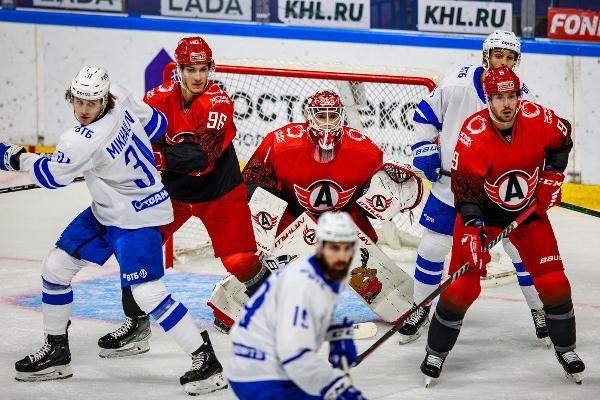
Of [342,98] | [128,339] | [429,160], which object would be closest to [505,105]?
[429,160]

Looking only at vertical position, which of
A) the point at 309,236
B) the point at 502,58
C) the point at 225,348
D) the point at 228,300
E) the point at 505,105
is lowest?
the point at 225,348

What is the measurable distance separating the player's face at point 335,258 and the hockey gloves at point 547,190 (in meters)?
1.41

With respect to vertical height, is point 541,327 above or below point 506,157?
below

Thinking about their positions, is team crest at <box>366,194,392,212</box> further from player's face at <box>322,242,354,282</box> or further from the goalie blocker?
player's face at <box>322,242,354,282</box>

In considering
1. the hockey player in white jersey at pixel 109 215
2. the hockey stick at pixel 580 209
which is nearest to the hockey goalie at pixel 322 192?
the hockey player in white jersey at pixel 109 215

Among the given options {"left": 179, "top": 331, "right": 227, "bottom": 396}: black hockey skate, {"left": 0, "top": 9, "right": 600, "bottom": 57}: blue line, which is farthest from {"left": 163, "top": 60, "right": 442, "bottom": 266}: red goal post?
{"left": 179, "top": 331, "right": 227, "bottom": 396}: black hockey skate

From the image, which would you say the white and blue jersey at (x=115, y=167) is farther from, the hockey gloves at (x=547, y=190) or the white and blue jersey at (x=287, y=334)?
the hockey gloves at (x=547, y=190)

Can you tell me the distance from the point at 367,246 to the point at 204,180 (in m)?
0.75

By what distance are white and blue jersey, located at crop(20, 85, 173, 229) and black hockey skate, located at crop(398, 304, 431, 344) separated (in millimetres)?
1123

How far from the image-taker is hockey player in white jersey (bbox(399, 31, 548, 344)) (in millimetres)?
5129

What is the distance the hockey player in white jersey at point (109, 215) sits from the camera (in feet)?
14.4

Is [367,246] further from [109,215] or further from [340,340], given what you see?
[340,340]

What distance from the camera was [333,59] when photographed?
8.02 meters

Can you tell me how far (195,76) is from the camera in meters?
Answer: 5.07
